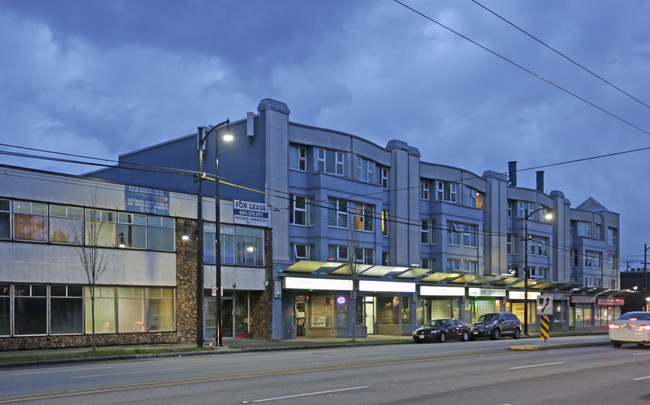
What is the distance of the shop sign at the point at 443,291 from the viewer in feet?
163

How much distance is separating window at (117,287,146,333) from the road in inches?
555

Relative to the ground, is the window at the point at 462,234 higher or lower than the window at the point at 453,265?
higher

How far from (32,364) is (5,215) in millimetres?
8047

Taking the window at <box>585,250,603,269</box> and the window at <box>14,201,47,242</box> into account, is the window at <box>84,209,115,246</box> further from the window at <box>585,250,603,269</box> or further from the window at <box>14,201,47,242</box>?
the window at <box>585,250,603,269</box>

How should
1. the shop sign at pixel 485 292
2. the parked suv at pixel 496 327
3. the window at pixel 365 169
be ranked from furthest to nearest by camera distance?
the shop sign at pixel 485 292 < the window at pixel 365 169 < the parked suv at pixel 496 327

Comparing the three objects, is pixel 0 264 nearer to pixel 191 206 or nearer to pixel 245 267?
pixel 191 206

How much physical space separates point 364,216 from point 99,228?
62.1ft

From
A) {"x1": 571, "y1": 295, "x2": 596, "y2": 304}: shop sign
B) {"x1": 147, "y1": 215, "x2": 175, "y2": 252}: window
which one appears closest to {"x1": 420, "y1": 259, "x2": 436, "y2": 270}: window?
{"x1": 571, "y1": 295, "x2": 596, "y2": 304}: shop sign

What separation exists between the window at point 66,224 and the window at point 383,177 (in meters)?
22.6

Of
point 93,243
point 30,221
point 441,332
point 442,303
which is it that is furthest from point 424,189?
point 30,221

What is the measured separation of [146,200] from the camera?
1307 inches

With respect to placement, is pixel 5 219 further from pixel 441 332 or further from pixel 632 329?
pixel 632 329

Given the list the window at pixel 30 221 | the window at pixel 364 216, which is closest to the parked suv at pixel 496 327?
the window at pixel 364 216

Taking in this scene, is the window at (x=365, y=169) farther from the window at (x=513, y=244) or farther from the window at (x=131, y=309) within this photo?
the window at (x=513, y=244)
